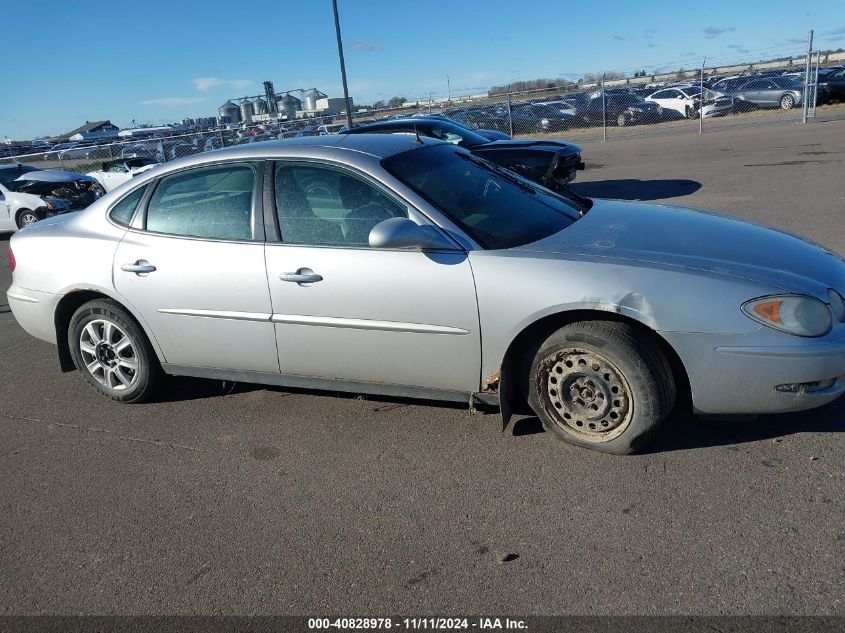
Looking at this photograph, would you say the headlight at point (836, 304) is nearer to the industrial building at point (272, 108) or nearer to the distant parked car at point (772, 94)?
the distant parked car at point (772, 94)

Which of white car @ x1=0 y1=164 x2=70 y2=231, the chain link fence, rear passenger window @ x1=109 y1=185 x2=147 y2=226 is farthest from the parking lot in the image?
the chain link fence

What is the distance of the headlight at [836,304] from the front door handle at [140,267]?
3.59 metres

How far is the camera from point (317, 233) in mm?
4039

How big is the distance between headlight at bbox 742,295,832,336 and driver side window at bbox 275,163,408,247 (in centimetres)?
175

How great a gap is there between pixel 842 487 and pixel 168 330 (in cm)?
361

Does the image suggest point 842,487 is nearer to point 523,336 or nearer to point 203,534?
point 523,336

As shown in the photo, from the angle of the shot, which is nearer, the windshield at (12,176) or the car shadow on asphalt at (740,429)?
the car shadow on asphalt at (740,429)

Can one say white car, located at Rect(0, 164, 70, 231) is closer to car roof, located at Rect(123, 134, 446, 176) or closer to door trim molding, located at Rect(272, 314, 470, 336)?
car roof, located at Rect(123, 134, 446, 176)

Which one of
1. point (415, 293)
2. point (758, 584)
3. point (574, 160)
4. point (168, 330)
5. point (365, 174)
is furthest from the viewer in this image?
point (574, 160)

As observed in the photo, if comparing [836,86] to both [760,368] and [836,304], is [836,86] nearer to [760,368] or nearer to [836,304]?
[836,304]

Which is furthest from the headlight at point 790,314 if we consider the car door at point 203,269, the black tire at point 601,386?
the car door at point 203,269

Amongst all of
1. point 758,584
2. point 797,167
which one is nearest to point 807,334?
point 758,584

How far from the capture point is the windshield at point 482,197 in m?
3.89

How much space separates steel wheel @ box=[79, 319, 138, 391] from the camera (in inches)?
186
